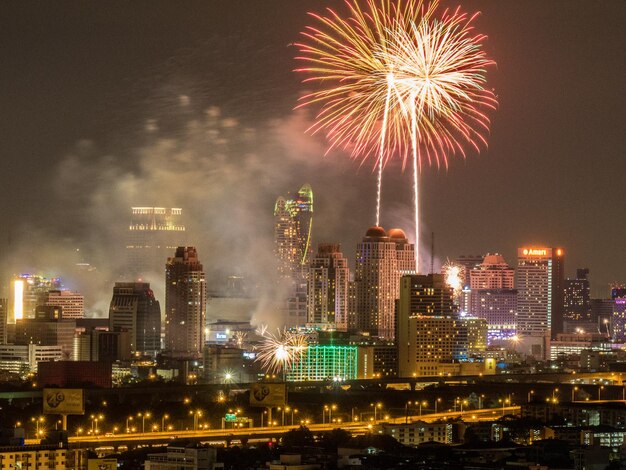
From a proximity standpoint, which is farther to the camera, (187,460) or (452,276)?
(452,276)

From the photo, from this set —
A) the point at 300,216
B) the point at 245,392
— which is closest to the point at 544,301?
the point at 300,216

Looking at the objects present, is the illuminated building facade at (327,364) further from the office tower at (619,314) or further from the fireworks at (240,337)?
the office tower at (619,314)

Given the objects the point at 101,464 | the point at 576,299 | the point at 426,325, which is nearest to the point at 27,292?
the point at 426,325

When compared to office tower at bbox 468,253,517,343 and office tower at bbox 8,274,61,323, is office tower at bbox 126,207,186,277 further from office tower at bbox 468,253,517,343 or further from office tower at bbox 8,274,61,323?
office tower at bbox 468,253,517,343

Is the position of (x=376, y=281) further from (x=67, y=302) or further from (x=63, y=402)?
(x=63, y=402)

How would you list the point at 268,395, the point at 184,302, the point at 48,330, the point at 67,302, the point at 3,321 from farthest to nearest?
the point at 67,302
the point at 184,302
the point at 3,321
the point at 48,330
the point at 268,395

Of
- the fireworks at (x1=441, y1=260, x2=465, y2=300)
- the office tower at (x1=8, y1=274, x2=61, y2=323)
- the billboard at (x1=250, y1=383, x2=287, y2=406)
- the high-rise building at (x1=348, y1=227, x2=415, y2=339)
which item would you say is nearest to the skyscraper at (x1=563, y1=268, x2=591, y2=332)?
the fireworks at (x1=441, y1=260, x2=465, y2=300)
